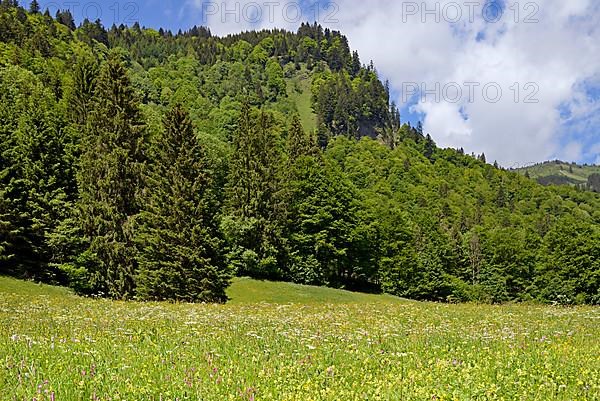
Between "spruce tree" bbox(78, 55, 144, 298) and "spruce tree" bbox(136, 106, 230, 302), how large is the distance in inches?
60.5

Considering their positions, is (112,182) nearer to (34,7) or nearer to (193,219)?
(193,219)

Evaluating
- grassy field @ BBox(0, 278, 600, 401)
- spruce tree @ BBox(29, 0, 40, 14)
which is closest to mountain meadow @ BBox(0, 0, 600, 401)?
grassy field @ BBox(0, 278, 600, 401)

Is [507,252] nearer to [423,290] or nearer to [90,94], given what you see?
[423,290]

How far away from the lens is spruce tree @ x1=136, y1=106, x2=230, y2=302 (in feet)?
110

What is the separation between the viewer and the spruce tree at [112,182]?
35938 millimetres

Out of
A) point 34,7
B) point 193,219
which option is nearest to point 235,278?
point 193,219

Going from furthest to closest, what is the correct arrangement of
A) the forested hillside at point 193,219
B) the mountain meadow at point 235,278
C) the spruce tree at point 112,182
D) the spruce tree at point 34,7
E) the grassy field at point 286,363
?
the spruce tree at point 34,7
the spruce tree at point 112,182
the forested hillside at point 193,219
the mountain meadow at point 235,278
the grassy field at point 286,363

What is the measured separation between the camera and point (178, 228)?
113 feet

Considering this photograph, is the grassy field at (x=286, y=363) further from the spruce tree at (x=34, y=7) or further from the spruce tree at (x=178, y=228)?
the spruce tree at (x=34, y=7)

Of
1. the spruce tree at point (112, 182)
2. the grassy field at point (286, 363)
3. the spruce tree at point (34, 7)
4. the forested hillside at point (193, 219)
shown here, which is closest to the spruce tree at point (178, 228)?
the forested hillside at point (193, 219)

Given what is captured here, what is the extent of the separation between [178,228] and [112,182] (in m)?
7.02

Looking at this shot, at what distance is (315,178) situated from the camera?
58.8 meters

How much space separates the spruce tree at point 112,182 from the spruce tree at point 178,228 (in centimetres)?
154

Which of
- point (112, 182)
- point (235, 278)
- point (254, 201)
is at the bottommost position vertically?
point (235, 278)
